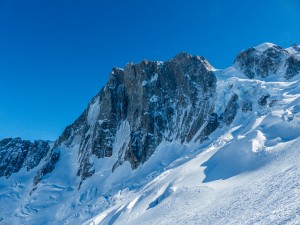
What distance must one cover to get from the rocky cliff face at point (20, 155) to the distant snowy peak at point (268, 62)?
72.6 m

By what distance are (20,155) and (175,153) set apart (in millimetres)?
71973

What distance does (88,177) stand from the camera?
89500 mm

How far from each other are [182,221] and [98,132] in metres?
69.0

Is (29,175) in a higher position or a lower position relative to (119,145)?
higher

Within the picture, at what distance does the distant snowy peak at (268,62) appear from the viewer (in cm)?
8531

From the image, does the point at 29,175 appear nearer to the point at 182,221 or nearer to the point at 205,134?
the point at 205,134

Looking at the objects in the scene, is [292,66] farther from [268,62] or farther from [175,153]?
[175,153]

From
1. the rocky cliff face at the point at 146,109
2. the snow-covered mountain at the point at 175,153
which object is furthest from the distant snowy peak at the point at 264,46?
the rocky cliff face at the point at 146,109

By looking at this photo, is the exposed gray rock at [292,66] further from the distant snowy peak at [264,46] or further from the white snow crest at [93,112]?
the white snow crest at [93,112]

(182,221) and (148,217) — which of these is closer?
(182,221)

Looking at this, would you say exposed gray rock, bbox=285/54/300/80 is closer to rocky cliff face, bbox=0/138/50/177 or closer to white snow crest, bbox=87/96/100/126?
white snow crest, bbox=87/96/100/126

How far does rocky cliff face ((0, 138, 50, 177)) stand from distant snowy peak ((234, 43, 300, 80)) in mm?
72587

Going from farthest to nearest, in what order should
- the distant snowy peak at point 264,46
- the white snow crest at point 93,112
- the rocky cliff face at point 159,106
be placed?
the white snow crest at point 93,112
the distant snowy peak at point 264,46
the rocky cliff face at point 159,106

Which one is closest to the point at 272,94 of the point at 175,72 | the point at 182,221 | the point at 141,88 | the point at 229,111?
the point at 229,111
